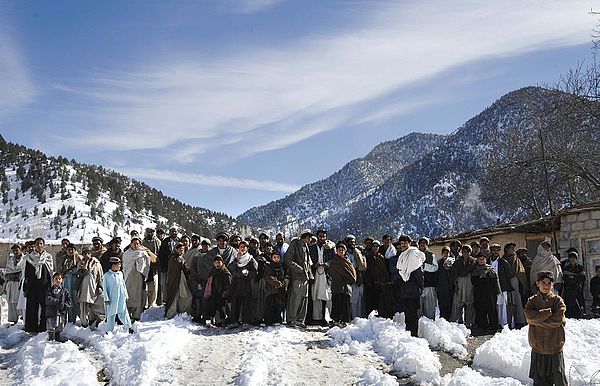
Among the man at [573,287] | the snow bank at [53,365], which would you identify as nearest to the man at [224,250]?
the snow bank at [53,365]

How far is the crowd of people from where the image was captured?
11.1 meters

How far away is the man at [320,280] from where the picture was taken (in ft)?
37.3

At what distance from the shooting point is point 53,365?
851cm

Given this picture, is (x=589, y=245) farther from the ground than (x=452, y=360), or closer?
farther from the ground

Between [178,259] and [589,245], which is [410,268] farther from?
[589,245]

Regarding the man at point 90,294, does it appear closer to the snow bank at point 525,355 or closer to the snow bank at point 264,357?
the snow bank at point 264,357

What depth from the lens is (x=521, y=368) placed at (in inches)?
326

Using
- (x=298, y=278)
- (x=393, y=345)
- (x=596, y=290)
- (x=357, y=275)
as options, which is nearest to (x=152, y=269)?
(x=298, y=278)

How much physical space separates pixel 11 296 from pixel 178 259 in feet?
13.2

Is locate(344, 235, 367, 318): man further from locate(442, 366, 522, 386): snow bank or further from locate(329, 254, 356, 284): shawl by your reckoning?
locate(442, 366, 522, 386): snow bank

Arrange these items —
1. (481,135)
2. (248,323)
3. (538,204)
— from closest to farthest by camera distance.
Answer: (248,323) < (538,204) < (481,135)

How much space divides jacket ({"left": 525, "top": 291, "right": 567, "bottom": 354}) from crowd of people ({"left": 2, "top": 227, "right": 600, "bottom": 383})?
3418 millimetres

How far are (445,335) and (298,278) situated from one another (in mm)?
2965

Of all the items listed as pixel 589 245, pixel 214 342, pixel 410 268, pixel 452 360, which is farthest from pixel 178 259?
pixel 589 245
